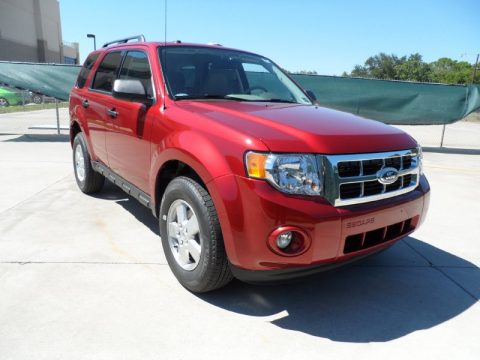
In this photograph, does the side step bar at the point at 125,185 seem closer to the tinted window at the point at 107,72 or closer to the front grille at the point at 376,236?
the tinted window at the point at 107,72

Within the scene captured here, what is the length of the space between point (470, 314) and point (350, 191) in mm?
1351

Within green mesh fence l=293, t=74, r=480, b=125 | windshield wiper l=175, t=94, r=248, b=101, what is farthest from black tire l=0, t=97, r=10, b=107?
windshield wiper l=175, t=94, r=248, b=101

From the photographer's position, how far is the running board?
11.6 feet

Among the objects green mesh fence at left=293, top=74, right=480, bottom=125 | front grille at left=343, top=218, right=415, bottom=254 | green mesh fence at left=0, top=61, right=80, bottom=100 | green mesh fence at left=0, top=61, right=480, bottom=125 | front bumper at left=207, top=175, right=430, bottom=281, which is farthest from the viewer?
green mesh fence at left=293, top=74, right=480, bottom=125

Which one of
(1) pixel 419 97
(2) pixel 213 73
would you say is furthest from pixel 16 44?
(2) pixel 213 73

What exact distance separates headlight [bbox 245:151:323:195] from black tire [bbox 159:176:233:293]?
435 millimetres

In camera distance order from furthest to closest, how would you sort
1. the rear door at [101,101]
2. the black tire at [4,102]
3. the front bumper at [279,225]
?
the black tire at [4,102], the rear door at [101,101], the front bumper at [279,225]

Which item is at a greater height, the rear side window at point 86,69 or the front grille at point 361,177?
the rear side window at point 86,69

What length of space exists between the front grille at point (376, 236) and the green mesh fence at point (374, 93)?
25.3ft

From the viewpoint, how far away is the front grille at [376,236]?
97.4 inches

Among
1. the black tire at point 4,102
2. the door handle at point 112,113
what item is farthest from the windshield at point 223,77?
the black tire at point 4,102

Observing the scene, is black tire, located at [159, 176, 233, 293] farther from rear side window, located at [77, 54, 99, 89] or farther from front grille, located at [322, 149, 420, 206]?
rear side window, located at [77, 54, 99, 89]

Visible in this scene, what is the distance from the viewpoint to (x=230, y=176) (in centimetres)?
234

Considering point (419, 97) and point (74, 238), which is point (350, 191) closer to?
point (74, 238)
